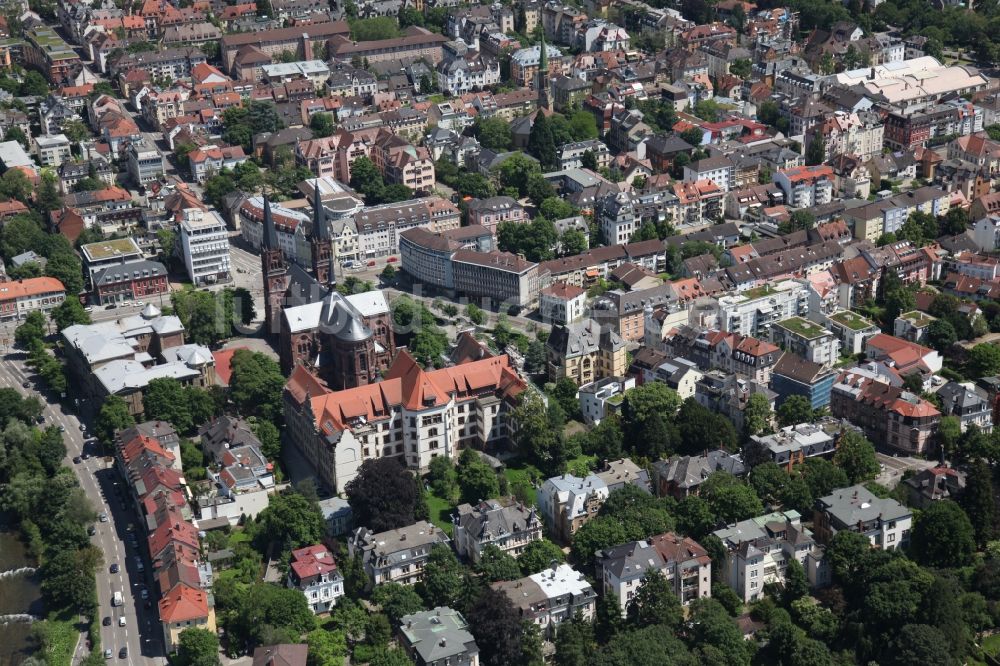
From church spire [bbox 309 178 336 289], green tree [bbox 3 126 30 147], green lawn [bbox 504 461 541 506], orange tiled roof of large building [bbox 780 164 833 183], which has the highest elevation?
church spire [bbox 309 178 336 289]

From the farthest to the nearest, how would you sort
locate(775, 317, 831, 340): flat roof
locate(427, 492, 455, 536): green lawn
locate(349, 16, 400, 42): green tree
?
1. locate(349, 16, 400, 42): green tree
2. locate(775, 317, 831, 340): flat roof
3. locate(427, 492, 455, 536): green lawn

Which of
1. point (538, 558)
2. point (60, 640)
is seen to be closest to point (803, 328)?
point (538, 558)

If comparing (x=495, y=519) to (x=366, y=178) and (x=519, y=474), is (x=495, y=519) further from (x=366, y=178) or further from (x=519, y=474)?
(x=366, y=178)

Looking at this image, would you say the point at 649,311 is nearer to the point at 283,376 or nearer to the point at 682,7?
the point at 283,376

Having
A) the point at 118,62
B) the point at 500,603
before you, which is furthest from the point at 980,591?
the point at 118,62

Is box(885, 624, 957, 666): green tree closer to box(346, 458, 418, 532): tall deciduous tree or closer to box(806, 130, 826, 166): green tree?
box(346, 458, 418, 532): tall deciduous tree

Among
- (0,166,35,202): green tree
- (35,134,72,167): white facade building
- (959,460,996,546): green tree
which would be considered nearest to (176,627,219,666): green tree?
(959,460,996,546): green tree

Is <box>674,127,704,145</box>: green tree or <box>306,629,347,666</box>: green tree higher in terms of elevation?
<box>674,127,704,145</box>: green tree

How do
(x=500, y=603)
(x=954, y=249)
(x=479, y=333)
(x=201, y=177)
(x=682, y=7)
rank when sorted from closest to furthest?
1. (x=500, y=603)
2. (x=479, y=333)
3. (x=954, y=249)
4. (x=201, y=177)
5. (x=682, y=7)
